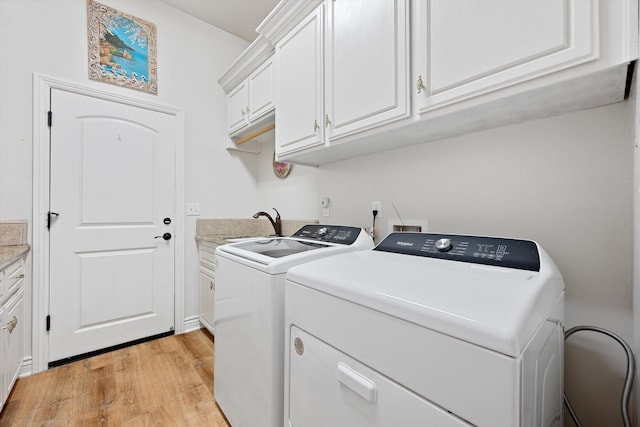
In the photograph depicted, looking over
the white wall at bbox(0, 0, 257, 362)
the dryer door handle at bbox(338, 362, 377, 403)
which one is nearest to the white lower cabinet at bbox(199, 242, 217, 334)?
the white wall at bbox(0, 0, 257, 362)

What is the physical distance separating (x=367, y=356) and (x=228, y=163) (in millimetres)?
2580

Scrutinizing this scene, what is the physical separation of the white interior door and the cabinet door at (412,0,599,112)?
2.28 m

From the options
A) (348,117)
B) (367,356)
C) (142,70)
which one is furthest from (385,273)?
(142,70)

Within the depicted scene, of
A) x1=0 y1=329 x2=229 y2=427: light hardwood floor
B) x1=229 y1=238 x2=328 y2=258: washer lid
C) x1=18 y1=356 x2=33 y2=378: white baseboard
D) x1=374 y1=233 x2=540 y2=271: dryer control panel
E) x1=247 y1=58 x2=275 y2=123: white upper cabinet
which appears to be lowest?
x1=0 y1=329 x2=229 y2=427: light hardwood floor

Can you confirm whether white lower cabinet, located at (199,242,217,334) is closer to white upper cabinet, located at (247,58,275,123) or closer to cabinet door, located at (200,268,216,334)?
cabinet door, located at (200,268,216,334)

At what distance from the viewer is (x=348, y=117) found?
136 cm

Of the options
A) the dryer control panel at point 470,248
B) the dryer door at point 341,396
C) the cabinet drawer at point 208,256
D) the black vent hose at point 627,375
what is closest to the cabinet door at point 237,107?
the cabinet drawer at point 208,256

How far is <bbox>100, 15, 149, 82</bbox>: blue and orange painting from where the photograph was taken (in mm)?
2174

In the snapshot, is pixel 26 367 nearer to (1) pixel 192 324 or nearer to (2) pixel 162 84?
(1) pixel 192 324

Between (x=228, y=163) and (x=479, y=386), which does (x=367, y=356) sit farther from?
(x=228, y=163)

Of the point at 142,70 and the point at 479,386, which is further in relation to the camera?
the point at 142,70

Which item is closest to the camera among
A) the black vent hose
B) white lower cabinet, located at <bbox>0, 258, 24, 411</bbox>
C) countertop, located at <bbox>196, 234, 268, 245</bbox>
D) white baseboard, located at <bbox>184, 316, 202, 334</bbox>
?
the black vent hose

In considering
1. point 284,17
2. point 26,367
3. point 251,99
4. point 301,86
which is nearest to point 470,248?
point 301,86

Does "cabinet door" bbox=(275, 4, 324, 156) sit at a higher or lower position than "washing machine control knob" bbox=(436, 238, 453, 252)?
higher
